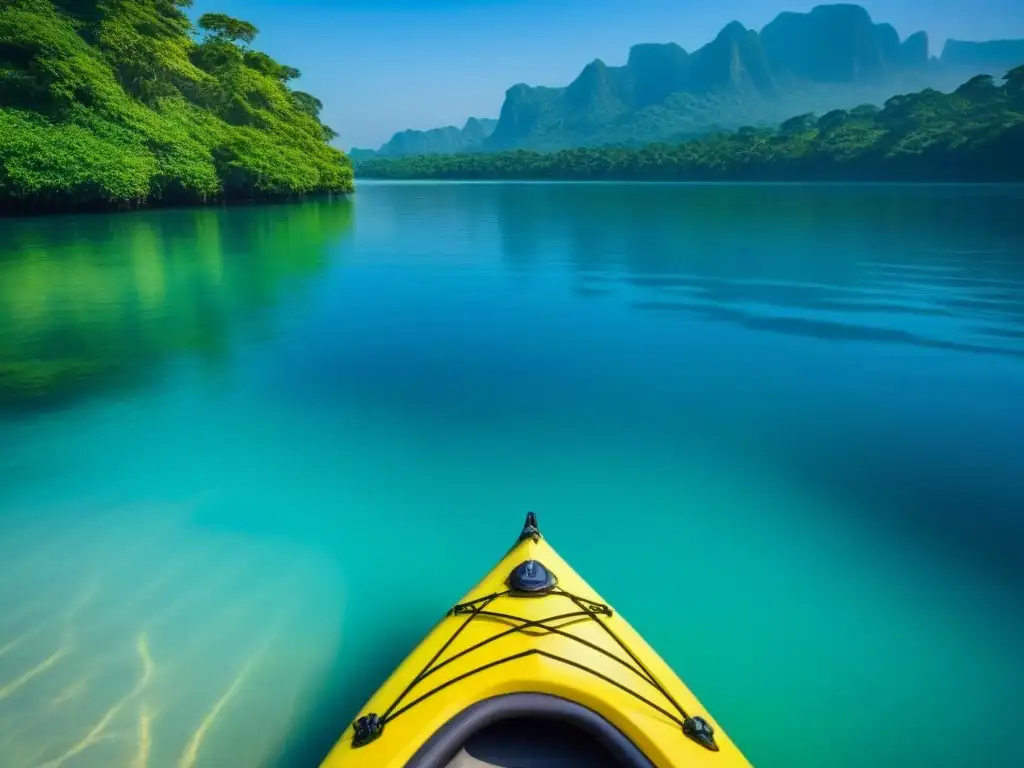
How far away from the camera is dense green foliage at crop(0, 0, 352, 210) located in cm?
2878

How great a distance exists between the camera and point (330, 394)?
9.06 m

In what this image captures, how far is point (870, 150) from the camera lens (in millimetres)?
62250

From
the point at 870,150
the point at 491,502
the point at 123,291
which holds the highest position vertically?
the point at 870,150

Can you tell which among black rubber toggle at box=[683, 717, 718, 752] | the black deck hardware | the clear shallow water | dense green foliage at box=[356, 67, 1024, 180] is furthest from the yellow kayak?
dense green foliage at box=[356, 67, 1024, 180]

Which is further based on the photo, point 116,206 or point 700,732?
point 116,206

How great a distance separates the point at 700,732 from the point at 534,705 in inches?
24.9

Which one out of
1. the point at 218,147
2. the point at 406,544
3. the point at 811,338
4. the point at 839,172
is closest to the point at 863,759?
the point at 406,544

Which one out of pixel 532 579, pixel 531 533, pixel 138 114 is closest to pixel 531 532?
pixel 531 533

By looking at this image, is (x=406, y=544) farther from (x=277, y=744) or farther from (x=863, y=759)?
(x=863, y=759)

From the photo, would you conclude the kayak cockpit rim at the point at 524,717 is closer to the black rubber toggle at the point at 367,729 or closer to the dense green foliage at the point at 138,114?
the black rubber toggle at the point at 367,729

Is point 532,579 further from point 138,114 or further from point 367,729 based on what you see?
point 138,114

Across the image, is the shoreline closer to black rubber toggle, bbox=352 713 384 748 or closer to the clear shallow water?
the clear shallow water

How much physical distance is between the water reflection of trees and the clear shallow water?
125 millimetres

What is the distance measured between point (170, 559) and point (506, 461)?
319 cm
